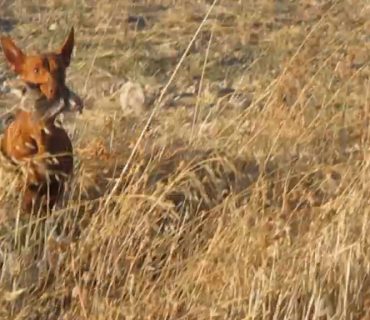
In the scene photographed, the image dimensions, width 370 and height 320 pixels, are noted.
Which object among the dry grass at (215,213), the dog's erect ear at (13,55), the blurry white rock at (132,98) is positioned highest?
the dog's erect ear at (13,55)

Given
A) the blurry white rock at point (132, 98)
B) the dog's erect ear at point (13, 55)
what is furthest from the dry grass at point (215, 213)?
the dog's erect ear at point (13, 55)

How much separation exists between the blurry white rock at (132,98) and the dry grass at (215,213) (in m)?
0.05

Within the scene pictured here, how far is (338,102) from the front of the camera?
4641 millimetres

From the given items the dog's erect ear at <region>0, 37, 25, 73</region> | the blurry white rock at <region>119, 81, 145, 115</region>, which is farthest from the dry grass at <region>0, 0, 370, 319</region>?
the dog's erect ear at <region>0, 37, 25, 73</region>

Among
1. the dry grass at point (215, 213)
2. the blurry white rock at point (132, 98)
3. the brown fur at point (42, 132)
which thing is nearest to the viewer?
the dry grass at point (215, 213)

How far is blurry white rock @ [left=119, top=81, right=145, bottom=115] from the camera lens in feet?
16.8

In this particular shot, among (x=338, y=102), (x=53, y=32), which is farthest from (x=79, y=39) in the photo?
(x=338, y=102)

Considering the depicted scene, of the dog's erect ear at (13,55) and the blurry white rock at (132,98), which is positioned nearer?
the dog's erect ear at (13,55)

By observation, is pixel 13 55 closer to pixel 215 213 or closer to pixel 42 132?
pixel 42 132

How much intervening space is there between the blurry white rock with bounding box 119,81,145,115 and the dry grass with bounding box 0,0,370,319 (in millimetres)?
51

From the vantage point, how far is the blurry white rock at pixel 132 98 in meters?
5.12

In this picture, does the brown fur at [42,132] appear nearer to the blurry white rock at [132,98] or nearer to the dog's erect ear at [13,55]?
the dog's erect ear at [13,55]

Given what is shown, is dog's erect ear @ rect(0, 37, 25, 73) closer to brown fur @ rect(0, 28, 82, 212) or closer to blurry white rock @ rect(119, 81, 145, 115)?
brown fur @ rect(0, 28, 82, 212)

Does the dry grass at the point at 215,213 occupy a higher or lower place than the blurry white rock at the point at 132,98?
higher
